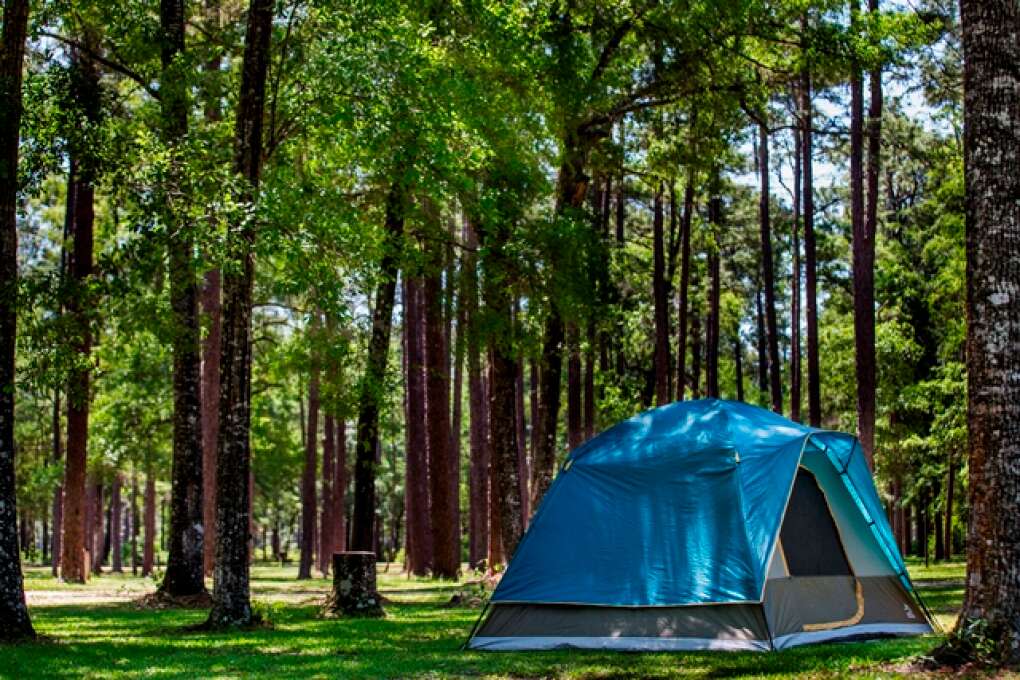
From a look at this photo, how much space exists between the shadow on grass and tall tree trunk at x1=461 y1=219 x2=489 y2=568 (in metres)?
6.30

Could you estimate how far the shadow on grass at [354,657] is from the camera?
9.48 metres

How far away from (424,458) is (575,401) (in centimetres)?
431

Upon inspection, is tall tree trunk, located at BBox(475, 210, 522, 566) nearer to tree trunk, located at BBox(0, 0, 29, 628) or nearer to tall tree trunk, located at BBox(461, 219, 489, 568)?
tall tree trunk, located at BBox(461, 219, 489, 568)

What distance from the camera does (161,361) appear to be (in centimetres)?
3170

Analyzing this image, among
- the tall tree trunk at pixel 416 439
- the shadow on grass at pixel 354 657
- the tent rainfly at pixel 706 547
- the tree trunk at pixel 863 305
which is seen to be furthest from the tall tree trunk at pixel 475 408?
the tree trunk at pixel 863 305

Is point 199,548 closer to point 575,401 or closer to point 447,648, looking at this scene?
point 447,648

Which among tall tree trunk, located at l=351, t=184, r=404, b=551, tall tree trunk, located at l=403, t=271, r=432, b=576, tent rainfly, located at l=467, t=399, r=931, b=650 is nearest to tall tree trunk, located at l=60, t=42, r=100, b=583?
tall tree trunk, located at l=351, t=184, r=404, b=551

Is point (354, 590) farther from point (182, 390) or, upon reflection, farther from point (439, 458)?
point (439, 458)

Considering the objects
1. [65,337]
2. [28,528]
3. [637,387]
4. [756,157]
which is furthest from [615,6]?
[28,528]

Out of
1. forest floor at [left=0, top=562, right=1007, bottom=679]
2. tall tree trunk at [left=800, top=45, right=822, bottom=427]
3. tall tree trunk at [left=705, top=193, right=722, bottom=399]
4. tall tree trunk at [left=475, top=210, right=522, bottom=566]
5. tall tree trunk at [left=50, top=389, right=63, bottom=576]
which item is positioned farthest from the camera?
tall tree trunk at [left=50, top=389, right=63, bottom=576]

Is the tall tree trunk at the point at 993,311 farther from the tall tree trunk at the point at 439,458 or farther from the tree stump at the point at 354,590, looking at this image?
the tall tree trunk at the point at 439,458

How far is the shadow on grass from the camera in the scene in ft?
31.1

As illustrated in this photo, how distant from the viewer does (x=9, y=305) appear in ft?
39.2

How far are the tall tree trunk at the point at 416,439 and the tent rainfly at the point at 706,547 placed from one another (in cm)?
1549
